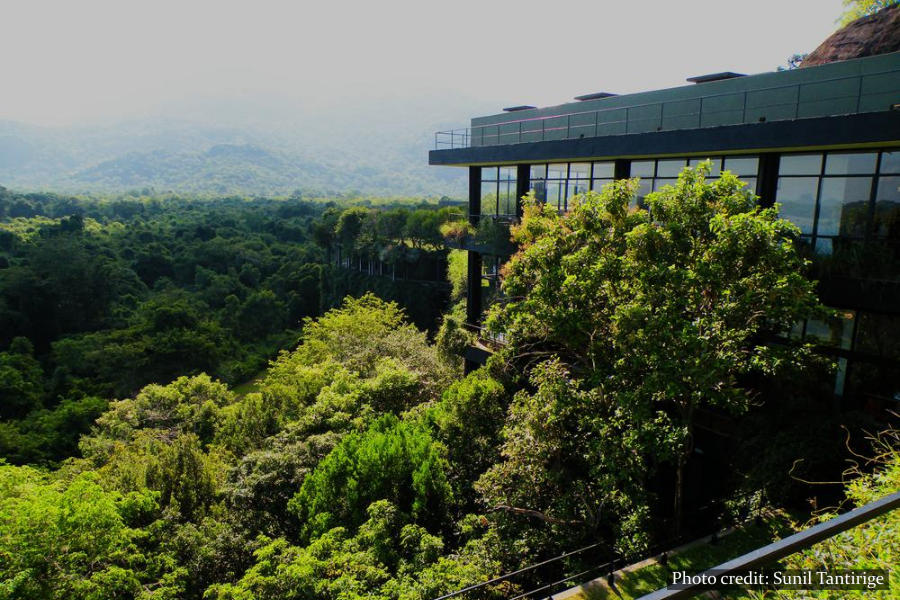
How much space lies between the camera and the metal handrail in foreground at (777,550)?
6.10ft

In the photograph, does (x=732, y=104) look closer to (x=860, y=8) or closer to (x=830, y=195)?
(x=830, y=195)

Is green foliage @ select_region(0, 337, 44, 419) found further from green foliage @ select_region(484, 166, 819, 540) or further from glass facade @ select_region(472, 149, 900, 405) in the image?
glass facade @ select_region(472, 149, 900, 405)

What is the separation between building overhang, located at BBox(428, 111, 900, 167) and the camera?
39.3 ft

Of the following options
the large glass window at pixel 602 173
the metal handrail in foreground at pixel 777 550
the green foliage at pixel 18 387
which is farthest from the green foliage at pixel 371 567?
the green foliage at pixel 18 387

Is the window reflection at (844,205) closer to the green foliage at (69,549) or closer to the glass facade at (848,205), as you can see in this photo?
the glass facade at (848,205)

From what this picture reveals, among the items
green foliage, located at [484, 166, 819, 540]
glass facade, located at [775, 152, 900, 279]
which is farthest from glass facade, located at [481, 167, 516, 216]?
glass facade, located at [775, 152, 900, 279]

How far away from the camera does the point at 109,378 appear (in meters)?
43.5

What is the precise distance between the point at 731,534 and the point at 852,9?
30.5 m

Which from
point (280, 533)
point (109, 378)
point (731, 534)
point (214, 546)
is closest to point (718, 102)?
point (731, 534)

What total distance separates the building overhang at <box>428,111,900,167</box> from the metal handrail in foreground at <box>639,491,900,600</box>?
41.3 ft

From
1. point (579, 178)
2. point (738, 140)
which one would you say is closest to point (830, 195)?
point (738, 140)

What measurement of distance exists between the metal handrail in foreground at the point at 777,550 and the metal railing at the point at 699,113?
1467 cm

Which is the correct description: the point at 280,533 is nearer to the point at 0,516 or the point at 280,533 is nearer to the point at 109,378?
the point at 0,516

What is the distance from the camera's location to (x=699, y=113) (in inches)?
711
